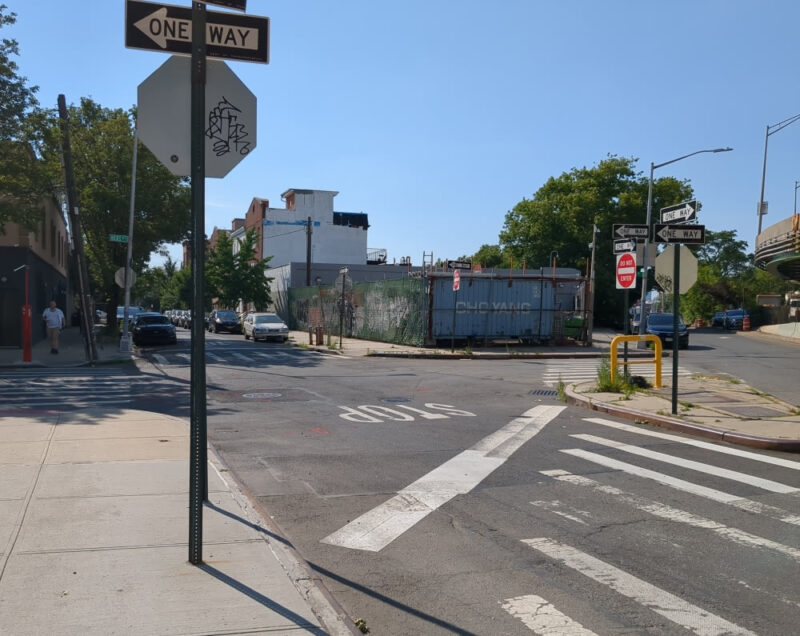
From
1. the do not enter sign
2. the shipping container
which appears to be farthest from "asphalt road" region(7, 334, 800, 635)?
the shipping container

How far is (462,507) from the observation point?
7.00 metres

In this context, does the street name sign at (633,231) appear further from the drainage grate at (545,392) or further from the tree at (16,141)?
the tree at (16,141)

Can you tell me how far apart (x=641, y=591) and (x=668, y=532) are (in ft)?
4.62

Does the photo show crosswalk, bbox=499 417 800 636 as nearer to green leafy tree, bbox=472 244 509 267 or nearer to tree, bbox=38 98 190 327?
tree, bbox=38 98 190 327

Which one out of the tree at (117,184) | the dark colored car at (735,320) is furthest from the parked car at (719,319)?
the tree at (117,184)

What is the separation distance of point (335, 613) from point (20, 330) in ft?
93.8

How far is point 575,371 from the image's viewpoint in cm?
2192

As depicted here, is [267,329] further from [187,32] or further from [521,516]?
[187,32]

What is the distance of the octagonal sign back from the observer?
5.09m

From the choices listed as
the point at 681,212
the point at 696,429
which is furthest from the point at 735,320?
the point at 696,429

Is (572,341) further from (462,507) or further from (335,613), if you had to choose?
(335,613)

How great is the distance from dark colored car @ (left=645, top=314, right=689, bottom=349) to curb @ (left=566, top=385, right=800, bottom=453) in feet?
65.0

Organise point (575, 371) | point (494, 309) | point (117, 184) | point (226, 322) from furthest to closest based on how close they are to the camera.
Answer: point (226, 322), point (117, 184), point (494, 309), point (575, 371)

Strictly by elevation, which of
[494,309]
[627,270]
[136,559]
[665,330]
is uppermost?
[627,270]
